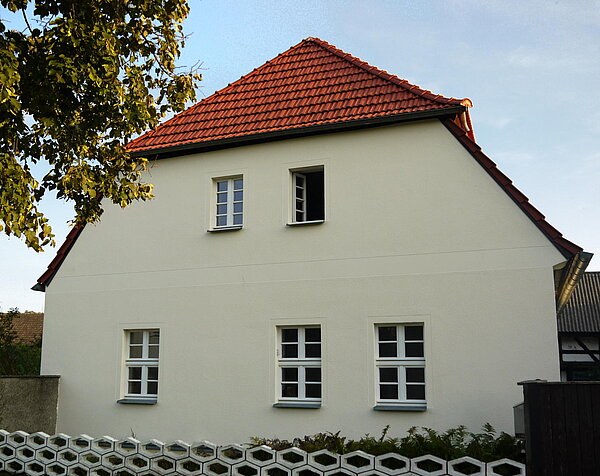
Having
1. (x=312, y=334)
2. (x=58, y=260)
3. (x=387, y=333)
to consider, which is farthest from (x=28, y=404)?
(x=387, y=333)

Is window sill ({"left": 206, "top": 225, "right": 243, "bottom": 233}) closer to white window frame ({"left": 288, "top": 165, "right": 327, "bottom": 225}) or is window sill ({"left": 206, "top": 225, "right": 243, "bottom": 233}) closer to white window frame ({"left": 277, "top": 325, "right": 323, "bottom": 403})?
white window frame ({"left": 288, "top": 165, "right": 327, "bottom": 225})

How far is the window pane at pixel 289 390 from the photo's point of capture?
1337 cm

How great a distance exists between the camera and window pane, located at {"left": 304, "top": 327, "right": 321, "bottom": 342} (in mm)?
13375

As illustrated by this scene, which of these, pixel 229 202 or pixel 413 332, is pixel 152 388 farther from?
pixel 413 332

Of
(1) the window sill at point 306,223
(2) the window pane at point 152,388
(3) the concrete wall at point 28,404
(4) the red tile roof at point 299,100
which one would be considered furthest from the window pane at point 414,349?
(3) the concrete wall at point 28,404

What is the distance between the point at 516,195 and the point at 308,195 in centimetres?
427

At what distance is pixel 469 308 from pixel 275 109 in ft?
18.6

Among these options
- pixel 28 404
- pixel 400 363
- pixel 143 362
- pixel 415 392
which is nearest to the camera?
pixel 415 392

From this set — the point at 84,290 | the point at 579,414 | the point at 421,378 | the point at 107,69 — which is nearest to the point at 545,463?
the point at 579,414

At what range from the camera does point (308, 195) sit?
14.7 metres

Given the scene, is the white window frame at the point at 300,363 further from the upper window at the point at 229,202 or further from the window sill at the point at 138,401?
the window sill at the point at 138,401

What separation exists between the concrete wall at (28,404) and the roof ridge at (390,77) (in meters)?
9.11

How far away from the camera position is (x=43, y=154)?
10828 millimetres

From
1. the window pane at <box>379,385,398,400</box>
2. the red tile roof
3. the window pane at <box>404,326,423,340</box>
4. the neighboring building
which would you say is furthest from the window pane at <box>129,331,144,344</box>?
the neighboring building
